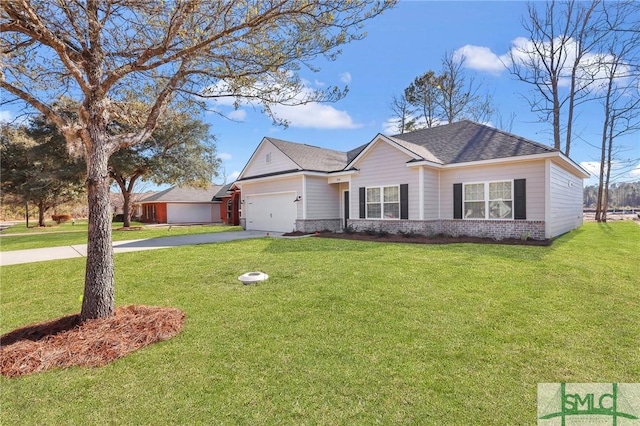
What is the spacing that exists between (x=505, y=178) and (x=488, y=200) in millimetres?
970

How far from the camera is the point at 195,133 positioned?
838 inches

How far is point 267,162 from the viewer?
18.3 m

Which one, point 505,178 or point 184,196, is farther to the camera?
point 184,196

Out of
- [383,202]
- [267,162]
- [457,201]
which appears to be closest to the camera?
[457,201]

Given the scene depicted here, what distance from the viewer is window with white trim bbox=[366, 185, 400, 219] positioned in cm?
1355

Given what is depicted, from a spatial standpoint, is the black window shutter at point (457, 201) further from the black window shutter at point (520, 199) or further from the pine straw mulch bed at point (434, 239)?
the black window shutter at point (520, 199)

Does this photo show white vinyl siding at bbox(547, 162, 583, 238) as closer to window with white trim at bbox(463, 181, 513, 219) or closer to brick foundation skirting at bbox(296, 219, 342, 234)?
window with white trim at bbox(463, 181, 513, 219)

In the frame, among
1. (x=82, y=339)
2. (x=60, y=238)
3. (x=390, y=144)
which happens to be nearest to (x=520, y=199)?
(x=390, y=144)

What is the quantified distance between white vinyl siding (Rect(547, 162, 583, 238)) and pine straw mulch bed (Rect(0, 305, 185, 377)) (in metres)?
12.0

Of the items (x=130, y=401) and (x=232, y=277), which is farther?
(x=232, y=277)

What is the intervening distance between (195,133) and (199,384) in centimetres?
2093

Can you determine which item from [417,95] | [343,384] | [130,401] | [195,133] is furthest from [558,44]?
[130,401]

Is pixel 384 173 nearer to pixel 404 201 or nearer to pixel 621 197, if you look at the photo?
pixel 404 201

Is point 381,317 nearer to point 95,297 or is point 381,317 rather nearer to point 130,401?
point 130,401
